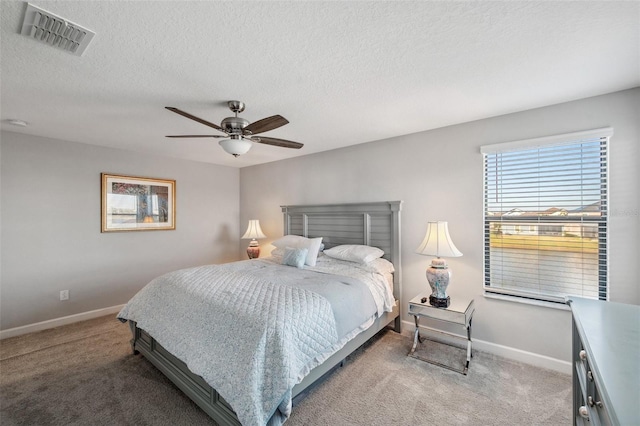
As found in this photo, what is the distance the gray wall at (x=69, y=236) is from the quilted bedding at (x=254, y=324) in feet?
5.41

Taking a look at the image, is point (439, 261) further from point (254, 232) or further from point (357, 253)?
point (254, 232)

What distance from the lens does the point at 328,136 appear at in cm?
335

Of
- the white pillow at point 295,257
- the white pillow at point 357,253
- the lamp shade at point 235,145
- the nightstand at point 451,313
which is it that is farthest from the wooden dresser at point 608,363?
the white pillow at point 295,257

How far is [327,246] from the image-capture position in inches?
155

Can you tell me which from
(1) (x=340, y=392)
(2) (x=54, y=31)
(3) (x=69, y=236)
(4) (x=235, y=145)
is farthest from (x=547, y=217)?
(3) (x=69, y=236)

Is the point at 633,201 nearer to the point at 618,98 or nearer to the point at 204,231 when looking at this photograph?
the point at 618,98

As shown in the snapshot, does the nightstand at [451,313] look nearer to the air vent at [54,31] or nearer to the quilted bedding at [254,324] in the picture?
the quilted bedding at [254,324]

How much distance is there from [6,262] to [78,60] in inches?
118

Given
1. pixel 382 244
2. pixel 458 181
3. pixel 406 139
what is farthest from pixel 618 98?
pixel 382 244

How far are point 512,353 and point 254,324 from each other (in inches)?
100

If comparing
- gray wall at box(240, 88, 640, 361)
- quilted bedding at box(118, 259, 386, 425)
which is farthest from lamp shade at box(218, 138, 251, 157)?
gray wall at box(240, 88, 640, 361)

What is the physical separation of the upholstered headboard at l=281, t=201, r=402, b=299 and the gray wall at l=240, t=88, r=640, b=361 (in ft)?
0.41

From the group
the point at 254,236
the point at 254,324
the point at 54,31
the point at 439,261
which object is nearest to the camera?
the point at 54,31

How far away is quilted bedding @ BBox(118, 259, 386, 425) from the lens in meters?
1.56
